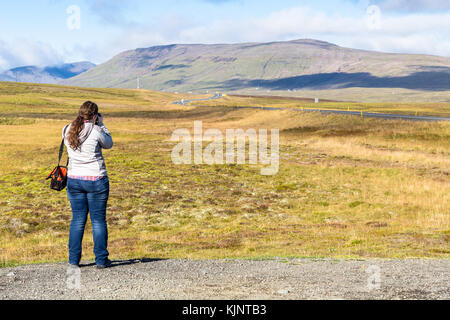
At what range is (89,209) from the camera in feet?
34.6

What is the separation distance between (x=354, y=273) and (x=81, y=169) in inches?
254

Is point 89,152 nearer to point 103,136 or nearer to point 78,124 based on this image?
point 103,136

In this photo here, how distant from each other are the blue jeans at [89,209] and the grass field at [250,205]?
2.90 m

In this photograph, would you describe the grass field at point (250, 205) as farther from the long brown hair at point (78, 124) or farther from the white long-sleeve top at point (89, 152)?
the long brown hair at point (78, 124)

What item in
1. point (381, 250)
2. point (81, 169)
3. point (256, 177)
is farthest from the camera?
point (256, 177)

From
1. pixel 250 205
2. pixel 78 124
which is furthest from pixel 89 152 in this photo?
pixel 250 205

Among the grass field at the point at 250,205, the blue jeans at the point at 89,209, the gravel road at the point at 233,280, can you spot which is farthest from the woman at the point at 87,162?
the grass field at the point at 250,205

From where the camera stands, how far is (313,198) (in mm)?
28547

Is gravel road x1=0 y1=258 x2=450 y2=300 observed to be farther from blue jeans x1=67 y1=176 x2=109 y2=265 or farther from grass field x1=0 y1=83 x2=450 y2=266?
grass field x1=0 y1=83 x2=450 y2=266

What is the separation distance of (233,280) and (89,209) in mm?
3555

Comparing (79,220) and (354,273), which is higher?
(79,220)

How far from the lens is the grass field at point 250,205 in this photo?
54.0ft
